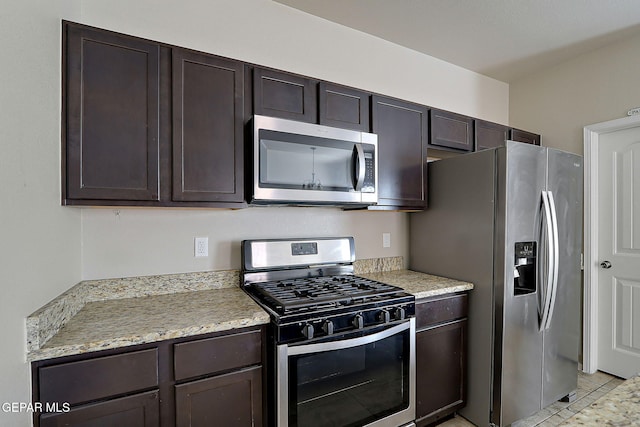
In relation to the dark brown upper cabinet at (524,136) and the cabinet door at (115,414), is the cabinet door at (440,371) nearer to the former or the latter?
the cabinet door at (115,414)

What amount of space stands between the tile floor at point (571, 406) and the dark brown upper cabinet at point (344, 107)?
2103 mm

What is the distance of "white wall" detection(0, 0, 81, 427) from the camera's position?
0.98 metres

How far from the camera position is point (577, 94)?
2.96 meters

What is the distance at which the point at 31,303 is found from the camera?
1133 mm

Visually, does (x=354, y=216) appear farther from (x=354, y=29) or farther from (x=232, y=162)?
(x=354, y=29)

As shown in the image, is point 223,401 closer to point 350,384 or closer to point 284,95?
point 350,384

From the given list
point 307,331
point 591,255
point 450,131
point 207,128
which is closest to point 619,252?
point 591,255

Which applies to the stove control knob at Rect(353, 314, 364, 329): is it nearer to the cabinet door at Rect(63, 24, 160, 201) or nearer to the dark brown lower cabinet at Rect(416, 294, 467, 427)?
the dark brown lower cabinet at Rect(416, 294, 467, 427)

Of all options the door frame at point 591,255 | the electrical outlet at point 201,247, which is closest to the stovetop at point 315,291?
the electrical outlet at point 201,247

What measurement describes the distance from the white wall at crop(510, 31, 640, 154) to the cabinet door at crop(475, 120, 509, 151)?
2.04 feet

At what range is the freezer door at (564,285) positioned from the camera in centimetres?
222

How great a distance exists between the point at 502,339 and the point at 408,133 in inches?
59.3

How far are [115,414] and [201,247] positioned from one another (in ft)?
3.07

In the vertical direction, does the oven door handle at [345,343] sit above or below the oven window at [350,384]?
above
